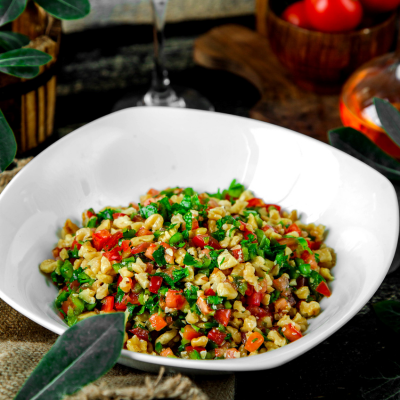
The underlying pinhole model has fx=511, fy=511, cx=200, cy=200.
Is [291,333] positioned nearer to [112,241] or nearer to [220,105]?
[112,241]

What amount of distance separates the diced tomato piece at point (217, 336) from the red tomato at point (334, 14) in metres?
1.66

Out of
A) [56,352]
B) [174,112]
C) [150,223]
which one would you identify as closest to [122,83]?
[174,112]

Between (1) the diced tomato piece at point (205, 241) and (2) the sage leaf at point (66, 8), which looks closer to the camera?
(1) the diced tomato piece at point (205, 241)

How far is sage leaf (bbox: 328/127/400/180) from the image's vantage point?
1721 mm

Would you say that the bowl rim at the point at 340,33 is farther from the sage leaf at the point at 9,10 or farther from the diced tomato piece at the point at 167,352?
the diced tomato piece at the point at 167,352

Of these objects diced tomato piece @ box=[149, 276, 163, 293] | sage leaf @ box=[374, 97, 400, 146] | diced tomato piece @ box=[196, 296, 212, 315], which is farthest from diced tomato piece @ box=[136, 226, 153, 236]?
sage leaf @ box=[374, 97, 400, 146]

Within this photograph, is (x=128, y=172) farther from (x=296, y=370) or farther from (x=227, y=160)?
(x=296, y=370)

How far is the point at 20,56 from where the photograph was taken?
67.6 inches

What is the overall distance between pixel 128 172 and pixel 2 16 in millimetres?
684

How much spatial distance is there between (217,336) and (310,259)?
14.8 inches

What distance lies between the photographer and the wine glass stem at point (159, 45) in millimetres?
2289

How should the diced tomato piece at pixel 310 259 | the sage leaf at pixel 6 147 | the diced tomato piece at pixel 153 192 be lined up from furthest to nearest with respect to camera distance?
the diced tomato piece at pixel 153 192, the sage leaf at pixel 6 147, the diced tomato piece at pixel 310 259

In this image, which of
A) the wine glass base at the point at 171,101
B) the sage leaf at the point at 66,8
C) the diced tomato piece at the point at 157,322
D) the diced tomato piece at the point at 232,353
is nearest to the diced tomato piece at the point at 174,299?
the diced tomato piece at the point at 157,322

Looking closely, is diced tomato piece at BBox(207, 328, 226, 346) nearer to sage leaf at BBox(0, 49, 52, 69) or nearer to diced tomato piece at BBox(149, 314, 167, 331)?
diced tomato piece at BBox(149, 314, 167, 331)
